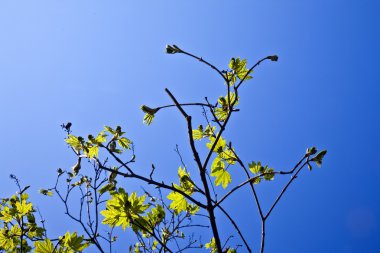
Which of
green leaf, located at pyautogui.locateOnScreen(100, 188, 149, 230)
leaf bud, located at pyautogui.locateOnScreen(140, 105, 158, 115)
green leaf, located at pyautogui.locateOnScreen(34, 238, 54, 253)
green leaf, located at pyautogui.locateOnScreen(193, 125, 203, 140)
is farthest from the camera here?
green leaf, located at pyautogui.locateOnScreen(193, 125, 203, 140)

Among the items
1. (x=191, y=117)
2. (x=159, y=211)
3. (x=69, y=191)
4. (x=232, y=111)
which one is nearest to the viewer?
(x=191, y=117)

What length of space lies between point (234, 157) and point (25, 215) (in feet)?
8.88

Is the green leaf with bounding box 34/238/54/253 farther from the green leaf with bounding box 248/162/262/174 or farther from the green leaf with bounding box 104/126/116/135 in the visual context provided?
the green leaf with bounding box 248/162/262/174

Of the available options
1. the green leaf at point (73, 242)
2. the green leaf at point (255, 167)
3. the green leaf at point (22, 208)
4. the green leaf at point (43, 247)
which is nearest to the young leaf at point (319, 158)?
the green leaf at point (255, 167)

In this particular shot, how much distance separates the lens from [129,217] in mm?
2492

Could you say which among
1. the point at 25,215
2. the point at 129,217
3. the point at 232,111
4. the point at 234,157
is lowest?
the point at 129,217

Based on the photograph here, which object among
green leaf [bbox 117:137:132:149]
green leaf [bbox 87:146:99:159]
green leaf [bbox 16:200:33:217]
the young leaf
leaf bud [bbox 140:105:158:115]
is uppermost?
green leaf [bbox 16:200:33:217]

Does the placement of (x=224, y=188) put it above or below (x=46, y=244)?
above

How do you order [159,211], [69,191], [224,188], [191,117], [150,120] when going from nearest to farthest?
[191,117] → [150,120] → [224,188] → [159,211] → [69,191]

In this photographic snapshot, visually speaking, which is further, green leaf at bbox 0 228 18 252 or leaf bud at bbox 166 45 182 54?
green leaf at bbox 0 228 18 252

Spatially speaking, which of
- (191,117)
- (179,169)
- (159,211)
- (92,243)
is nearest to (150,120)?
(179,169)

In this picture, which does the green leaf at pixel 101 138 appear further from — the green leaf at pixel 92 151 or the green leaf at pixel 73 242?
the green leaf at pixel 73 242

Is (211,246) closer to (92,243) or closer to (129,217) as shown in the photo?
(92,243)

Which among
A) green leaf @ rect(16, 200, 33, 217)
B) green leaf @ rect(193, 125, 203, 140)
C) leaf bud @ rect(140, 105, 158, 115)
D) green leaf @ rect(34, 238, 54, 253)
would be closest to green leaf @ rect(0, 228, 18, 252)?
green leaf @ rect(16, 200, 33, 217)
